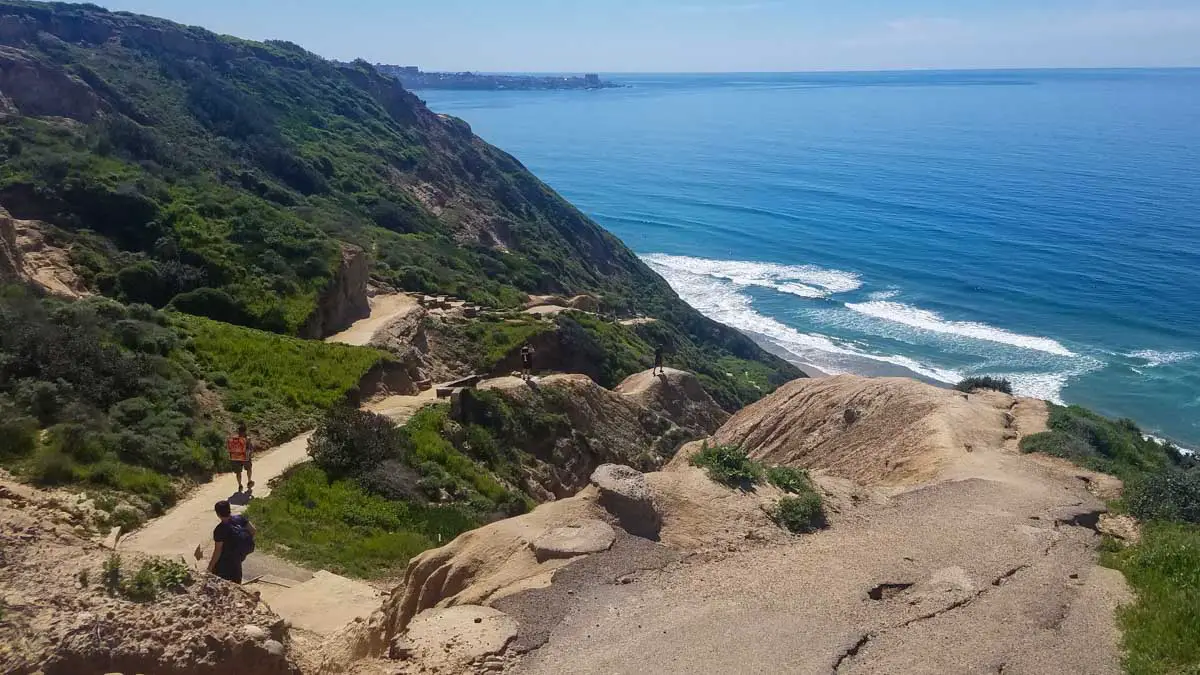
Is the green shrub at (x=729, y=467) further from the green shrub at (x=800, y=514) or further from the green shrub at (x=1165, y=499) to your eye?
the green shrub at (x=1165, y=499)

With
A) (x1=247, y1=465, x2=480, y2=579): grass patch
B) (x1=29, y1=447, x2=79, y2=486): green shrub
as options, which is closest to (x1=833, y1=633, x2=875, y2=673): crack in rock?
(x1=247, y1=465, x2=480, y2=579): grass patch

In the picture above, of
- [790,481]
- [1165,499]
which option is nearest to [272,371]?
[790,481]

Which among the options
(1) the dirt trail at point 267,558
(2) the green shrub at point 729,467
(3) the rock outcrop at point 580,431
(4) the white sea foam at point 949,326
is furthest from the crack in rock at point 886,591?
(4) the white sea foam at point 949,326

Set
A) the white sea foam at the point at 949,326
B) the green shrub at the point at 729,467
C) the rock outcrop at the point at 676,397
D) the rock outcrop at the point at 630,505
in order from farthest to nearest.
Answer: the white sea foam at the point at 949,326, the rock outcrop at the point at 676,397, the green shrub at the point at 729,467, the rock outcrop at the point at 630,505

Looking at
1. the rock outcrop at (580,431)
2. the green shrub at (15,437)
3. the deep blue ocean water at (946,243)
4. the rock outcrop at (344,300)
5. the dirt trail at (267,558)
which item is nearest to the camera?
the dirt trail at (267,558)

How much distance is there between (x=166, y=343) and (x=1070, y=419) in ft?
70.6

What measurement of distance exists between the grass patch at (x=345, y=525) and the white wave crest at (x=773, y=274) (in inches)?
2233

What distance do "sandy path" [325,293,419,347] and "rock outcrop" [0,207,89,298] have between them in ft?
24.6

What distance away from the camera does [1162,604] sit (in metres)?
9.66

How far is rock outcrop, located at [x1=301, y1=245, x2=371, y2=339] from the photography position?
97.7 ft

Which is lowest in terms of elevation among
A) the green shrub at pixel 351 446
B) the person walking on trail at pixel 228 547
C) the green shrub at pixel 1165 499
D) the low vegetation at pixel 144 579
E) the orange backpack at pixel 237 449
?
the green shrub at pixel 351 446

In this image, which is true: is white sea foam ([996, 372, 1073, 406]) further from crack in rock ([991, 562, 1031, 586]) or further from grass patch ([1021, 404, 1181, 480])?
crack in rock ([991, 562, 1031, 586])

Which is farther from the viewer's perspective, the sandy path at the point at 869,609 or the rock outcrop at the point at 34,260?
the rock outcrop at the point at 34,260

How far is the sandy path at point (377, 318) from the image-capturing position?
28734 millimetres
